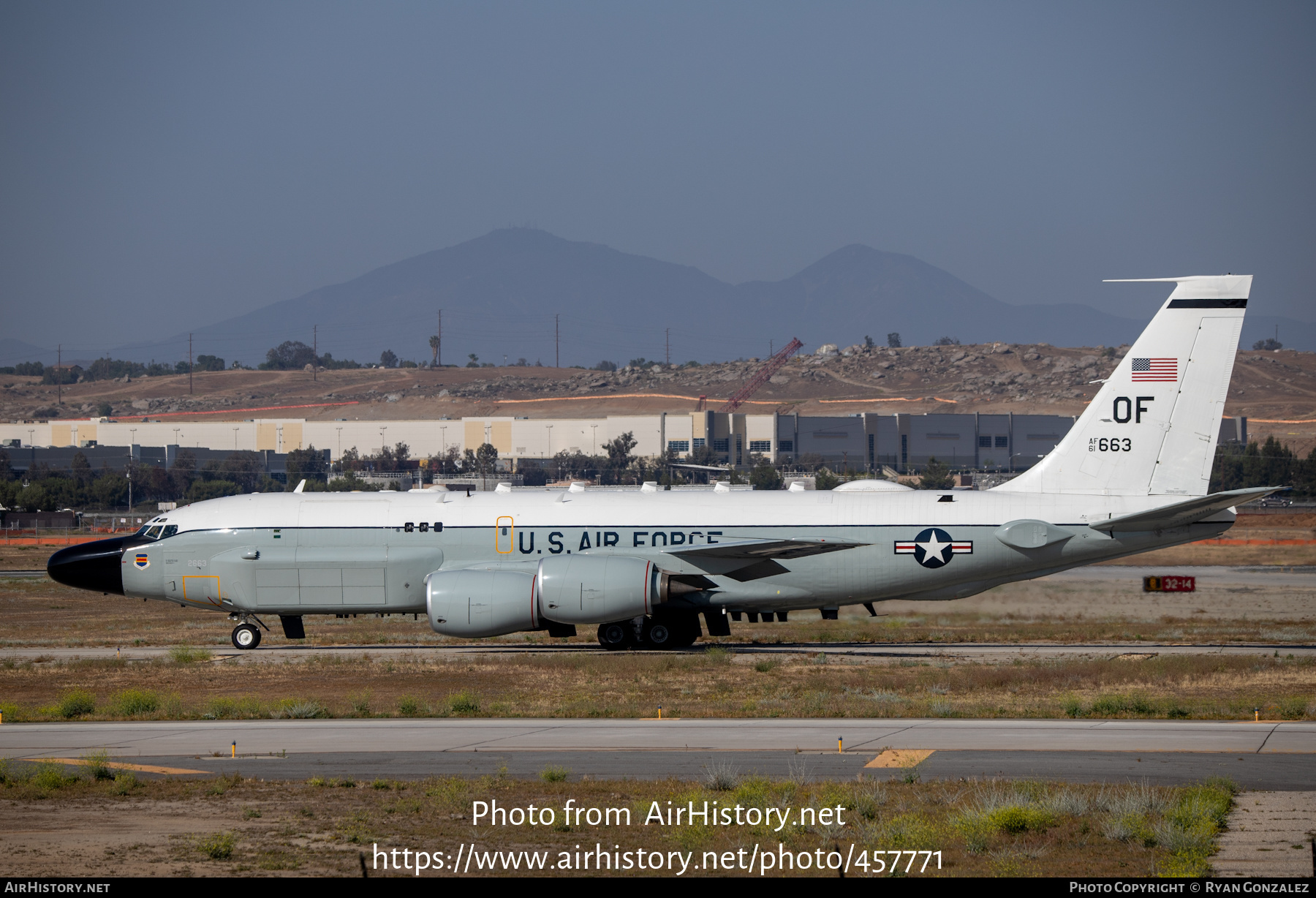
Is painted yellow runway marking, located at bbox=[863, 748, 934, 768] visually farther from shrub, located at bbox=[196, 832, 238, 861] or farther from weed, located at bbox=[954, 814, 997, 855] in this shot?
shrub, located at bbox=[196, 832, 238, 861]

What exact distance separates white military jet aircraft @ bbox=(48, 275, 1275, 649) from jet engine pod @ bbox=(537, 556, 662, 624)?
0.04 metres

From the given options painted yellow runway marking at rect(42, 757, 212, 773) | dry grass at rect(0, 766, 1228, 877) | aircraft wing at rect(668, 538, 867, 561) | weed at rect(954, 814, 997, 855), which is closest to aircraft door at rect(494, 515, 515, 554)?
aircraft wing at rect(668, 538, 867, 561)

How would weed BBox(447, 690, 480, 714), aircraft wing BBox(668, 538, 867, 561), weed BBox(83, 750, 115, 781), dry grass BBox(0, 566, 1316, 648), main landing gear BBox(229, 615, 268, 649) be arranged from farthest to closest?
dry grass BBox(0, 566, 1316, 648) < main landing gear BBox(229, 615, 268, 649) < aircraft wing BBox(668, 538, 867, 561) < weed BBox(447, 690, 480, 714) < weed BBox(83, 750, 115, 781)

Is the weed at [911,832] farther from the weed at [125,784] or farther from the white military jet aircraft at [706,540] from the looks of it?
the white military jet aircraft at [706,540]

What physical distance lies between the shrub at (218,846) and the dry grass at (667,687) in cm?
1001

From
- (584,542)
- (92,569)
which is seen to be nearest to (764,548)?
(584,542)

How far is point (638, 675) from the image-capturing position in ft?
92.8

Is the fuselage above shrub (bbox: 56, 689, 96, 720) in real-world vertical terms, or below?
above

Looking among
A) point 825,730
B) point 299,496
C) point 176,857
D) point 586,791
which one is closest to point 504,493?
point 299,496

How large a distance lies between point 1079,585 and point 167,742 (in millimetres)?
32056

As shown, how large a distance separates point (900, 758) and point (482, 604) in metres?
16.2

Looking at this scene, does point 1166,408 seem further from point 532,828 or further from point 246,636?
point 246,636

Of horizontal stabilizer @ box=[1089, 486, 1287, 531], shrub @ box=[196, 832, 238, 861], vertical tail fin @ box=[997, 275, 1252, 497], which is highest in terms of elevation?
vertical tail fin @ box=[997, 275, 1252, 497]

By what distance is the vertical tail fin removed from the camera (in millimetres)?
32344
